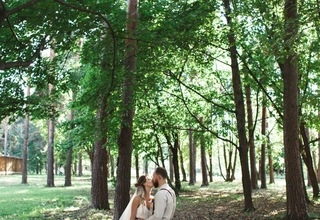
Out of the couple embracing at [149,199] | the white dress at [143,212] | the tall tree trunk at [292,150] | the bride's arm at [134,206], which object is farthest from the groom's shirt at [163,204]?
the tall tree trunk at [292,150]

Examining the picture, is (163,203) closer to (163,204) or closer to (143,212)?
(163,204)

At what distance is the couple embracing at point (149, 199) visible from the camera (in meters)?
4.41

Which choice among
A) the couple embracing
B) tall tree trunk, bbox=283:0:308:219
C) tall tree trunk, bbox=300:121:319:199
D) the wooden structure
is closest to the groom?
the couple embracing

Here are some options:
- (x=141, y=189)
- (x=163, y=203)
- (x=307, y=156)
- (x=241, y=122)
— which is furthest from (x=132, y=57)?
(x=307, y=156)

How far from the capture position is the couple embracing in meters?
4.41

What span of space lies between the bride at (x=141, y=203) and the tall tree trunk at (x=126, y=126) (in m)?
4.49

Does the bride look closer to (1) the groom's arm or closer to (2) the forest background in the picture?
(1) the groom's arm

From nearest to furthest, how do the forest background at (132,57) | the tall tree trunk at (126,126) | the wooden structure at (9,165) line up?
the forest background at (132,57) < the tall tree trunk at (126,126) < the wooden structure at (9,165)

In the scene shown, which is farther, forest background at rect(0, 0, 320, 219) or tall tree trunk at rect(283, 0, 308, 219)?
tall tree trunk at rect(283, 0, 308, 219)

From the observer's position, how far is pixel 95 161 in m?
13.7

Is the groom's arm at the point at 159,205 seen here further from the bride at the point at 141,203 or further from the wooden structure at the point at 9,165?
the wooden structure at the point at 9,165

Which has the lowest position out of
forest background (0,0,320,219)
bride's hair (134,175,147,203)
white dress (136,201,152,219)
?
white dress (136,201,152,219)

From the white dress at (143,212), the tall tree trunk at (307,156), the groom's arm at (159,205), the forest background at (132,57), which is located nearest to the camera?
the groom's arm at (159,205)

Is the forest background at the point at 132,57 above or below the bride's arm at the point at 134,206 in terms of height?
above
